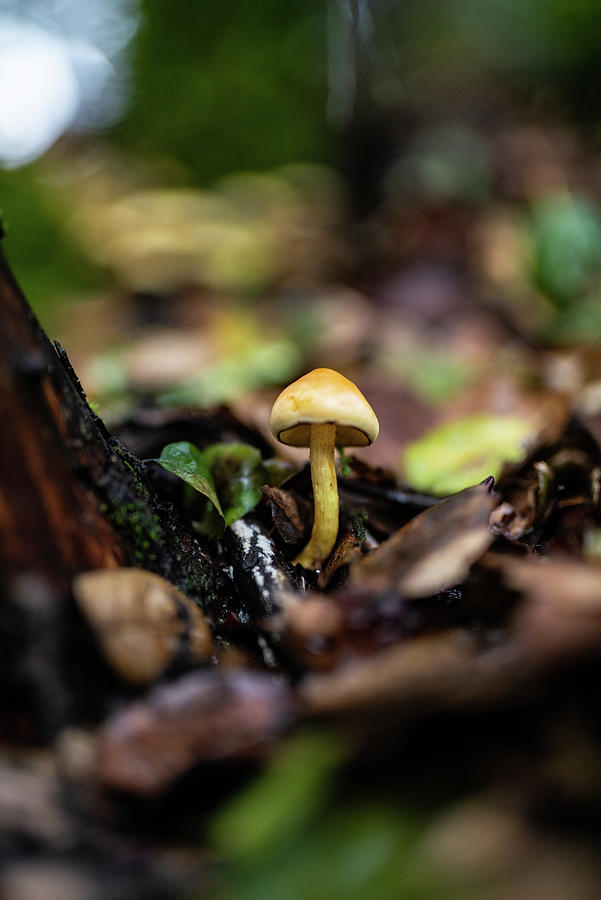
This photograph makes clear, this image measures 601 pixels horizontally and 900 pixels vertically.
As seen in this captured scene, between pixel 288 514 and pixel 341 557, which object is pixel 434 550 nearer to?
pixel 341 557

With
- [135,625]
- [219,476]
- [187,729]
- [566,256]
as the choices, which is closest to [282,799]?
[187,729]

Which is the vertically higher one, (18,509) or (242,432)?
(242,432)

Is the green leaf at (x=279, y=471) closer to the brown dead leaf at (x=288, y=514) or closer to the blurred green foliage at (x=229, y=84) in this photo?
the brown dead leaf at (x=288, y=514)

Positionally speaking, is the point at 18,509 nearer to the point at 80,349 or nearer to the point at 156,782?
the point at 156,782

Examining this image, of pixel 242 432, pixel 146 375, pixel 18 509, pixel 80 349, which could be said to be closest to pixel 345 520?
pixel 242 432

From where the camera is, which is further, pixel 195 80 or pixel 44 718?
pixel 195 80
